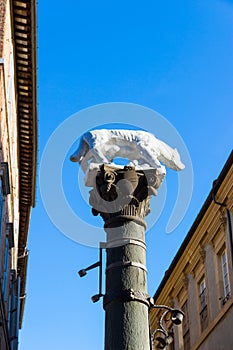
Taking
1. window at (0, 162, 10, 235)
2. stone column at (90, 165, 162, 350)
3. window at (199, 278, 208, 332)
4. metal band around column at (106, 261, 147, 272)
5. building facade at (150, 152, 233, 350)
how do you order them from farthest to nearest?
window at (199, 278, 208, 332), building facade at (150, 152, 233, 350), window at (0, 162, 10, 235), metal band around column at (106, 261, 147, 272), stone column at (90, 165, 162, 350)

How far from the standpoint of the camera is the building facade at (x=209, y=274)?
19.8m

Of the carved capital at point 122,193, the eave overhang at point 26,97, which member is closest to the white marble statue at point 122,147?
the carved capital at point 122,193

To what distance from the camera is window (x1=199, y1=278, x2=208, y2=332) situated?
2202 centimetres

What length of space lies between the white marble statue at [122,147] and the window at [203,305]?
61.8ft

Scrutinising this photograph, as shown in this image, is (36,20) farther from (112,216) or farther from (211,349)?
(112,216)

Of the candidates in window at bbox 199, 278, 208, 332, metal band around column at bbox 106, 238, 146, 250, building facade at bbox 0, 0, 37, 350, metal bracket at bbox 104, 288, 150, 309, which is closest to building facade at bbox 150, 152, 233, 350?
window at bbox 199, 278, 208, 332

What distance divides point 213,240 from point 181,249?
3.03 metres

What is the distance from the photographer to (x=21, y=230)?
91.0 ft

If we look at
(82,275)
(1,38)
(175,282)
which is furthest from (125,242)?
(175,282)

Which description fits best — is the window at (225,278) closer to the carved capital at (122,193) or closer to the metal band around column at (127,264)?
the carved capital at (122,193)

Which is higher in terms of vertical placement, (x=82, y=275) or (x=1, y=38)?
(x=1, y=38)

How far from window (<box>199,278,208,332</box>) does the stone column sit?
1889 centimetres

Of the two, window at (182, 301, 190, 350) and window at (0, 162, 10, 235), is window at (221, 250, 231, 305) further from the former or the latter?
window at (0, 162, 10, 235)

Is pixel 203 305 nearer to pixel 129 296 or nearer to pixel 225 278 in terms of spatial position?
pixel 225 278
